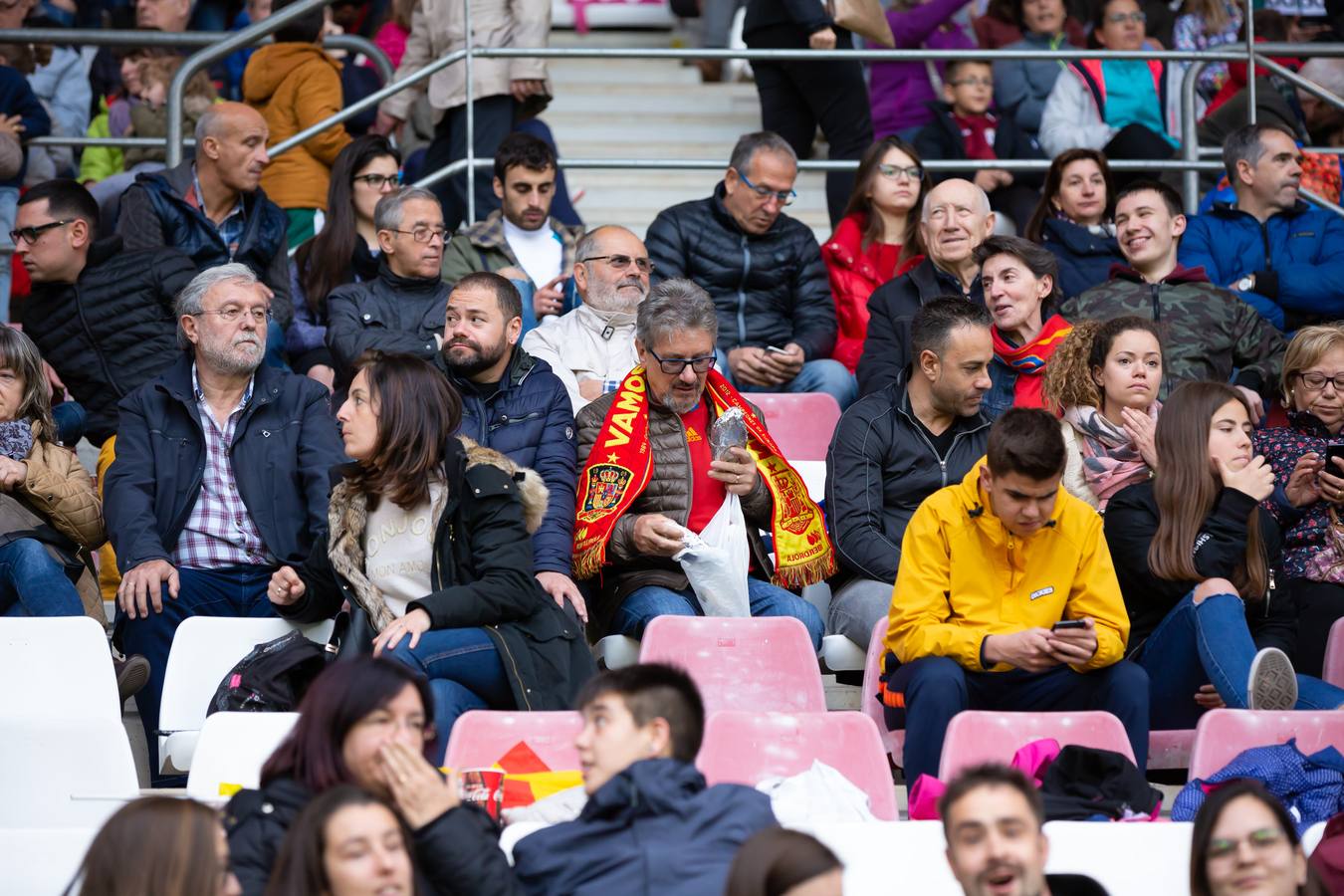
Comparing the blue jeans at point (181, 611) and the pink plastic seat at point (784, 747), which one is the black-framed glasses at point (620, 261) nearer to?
the blue jeans at point (181, 611)

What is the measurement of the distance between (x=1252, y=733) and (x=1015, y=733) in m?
0.53

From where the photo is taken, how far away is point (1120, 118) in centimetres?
811

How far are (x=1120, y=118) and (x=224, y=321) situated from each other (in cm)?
438

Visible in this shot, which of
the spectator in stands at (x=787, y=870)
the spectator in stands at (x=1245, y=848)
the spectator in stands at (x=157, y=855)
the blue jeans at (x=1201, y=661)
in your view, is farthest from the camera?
the blue jeans at (x=1201, y=661)

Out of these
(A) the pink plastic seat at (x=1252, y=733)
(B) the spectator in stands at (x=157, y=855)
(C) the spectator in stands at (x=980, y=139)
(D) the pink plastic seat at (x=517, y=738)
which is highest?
(C) the spectator in stands at (x=980, y=139)

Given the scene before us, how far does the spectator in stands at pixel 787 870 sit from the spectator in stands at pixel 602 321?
10.2 ft

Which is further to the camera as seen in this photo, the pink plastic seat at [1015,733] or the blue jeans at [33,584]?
the blue jeans at [33,584]

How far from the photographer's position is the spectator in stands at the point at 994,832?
3.05 meters

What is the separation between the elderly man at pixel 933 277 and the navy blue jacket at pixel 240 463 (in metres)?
1.83

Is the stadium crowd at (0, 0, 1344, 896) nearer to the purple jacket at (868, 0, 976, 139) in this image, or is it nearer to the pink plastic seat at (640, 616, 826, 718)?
the pink plastic seat at (640, 616, 826, 718)

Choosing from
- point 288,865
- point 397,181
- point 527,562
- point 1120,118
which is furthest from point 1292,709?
point 1120,118

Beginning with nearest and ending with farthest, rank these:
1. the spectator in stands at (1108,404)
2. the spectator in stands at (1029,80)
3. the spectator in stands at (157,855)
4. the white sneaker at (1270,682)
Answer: the spectator in stands at (157,855) → the white sneaker at (1270,682) → the spectator in stands at (1108,404) → the spectator in stands at (1029,80)

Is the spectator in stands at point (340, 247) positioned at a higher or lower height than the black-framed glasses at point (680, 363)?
higher

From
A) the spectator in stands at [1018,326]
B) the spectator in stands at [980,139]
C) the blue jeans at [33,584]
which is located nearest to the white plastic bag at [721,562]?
the spectator in stands at [1018,326]
